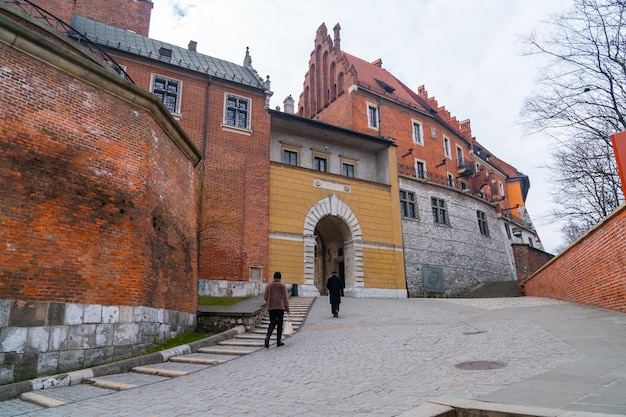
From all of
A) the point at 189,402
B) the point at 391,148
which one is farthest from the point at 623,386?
the point at 391,148

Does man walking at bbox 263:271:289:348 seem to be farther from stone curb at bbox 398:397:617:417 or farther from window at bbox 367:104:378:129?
window at bbox 367:104:378:129

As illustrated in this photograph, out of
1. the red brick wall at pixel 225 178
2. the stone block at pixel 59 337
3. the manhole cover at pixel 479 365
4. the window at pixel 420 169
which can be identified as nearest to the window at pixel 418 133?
the window at pixel 420 169

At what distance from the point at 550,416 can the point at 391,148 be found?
26.0m

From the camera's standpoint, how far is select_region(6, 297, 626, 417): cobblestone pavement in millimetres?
4809

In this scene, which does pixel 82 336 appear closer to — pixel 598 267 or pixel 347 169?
pixel 598 267

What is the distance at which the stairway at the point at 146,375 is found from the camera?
551 centimetres

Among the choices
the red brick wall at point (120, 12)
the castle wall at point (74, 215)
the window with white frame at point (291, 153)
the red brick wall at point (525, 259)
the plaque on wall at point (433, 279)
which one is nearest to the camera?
the castle wall at point (74, 215)

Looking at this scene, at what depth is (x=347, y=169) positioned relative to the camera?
28.0 metres

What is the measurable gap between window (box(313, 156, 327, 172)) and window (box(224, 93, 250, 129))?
217 inches

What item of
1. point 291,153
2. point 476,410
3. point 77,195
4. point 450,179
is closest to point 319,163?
point 291,153

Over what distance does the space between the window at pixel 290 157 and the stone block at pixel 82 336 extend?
19.0 meters

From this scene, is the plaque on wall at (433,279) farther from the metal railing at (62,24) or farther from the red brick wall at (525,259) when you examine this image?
the metal railing at (62,24)

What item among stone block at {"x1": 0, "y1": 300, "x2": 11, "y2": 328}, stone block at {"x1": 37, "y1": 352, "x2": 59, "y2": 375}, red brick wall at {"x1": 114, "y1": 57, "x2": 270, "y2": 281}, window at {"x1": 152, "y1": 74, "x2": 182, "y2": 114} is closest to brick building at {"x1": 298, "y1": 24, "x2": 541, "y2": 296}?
red brick wall at {"x1": 114, "y1": 57, "x2": 270, "y2": 281}

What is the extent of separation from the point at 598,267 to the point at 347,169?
56.6ft
